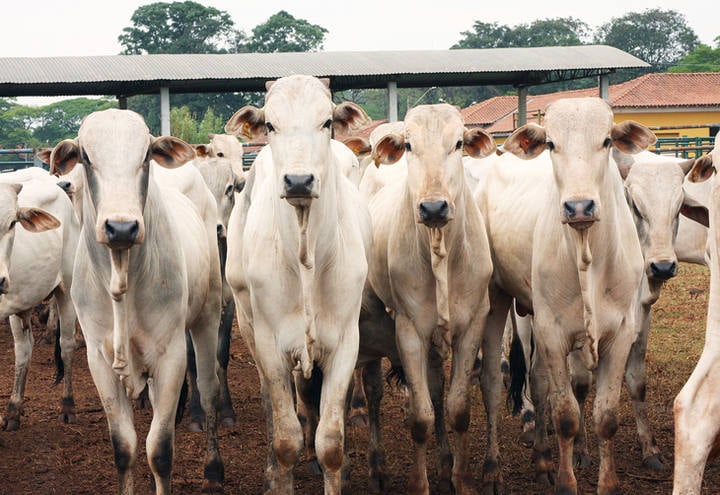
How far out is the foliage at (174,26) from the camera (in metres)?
67.2

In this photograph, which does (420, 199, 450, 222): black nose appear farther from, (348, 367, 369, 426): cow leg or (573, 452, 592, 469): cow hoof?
(348, 367, 369, 426): cow leg

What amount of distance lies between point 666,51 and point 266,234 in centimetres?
8004

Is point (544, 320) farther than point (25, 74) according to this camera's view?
No

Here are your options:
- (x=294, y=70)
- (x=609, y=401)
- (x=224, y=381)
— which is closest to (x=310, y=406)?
(x=224, y=381)

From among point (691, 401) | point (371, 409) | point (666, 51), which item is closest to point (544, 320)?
point (371, 409)

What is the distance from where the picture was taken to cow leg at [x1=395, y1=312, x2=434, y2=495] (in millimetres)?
6066

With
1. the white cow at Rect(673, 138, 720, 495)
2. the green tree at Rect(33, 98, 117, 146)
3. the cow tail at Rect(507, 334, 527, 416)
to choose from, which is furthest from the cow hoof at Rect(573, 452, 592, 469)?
the green tree at Rect(33, 98, 117, 146)

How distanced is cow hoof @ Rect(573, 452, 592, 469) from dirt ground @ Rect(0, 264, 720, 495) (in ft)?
0.20

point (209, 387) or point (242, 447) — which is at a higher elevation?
point (209, 387)

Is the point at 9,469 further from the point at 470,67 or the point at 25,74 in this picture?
the point at 470,67

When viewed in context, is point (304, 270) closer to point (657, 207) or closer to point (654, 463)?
point (654, 463)

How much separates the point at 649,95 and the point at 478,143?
44.8m

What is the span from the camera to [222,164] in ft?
32.9

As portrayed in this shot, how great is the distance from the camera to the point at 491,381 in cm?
671
